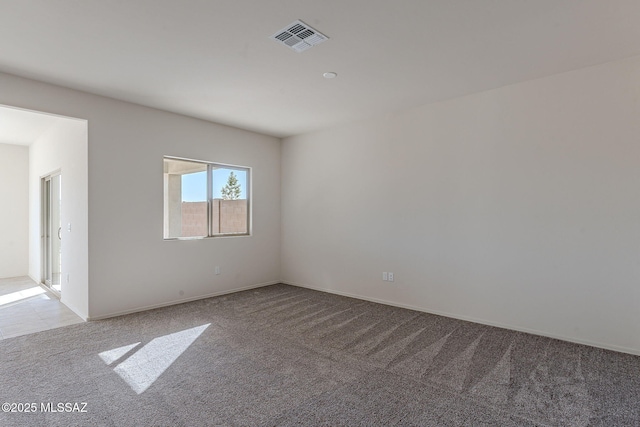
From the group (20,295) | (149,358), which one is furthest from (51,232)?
(149,358)

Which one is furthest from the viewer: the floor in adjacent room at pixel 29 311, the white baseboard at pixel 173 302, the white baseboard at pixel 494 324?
the white baseboard at pixel 173 302

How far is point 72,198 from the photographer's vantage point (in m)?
4.34

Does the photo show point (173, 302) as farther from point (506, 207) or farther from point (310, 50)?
point (506, 207)

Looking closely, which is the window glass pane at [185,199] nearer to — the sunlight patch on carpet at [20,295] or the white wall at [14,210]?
the sunlight patch on carpet at [20,295]

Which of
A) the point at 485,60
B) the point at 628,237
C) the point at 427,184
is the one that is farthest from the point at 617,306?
the point at 485,60

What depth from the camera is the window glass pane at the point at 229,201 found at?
539cm

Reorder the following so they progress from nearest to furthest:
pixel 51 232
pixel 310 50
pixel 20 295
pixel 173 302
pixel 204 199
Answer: pixel 310 50 → pixel 173 302 → pixel 20 295 → pixel 204 199 → pixel 51 232

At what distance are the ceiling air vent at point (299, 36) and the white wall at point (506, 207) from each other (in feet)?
7.16

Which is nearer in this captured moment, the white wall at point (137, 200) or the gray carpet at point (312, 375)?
the gray carpet at point (312, 375)

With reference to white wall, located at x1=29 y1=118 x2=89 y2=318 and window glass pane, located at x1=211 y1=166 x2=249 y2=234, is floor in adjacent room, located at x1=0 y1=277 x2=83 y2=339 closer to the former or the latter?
white wall, located at x1=29 y1=118 x2=89 y2=318

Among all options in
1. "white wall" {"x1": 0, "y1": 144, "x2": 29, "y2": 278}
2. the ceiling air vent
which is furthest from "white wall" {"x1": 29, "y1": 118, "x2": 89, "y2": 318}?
the ceiling air vent

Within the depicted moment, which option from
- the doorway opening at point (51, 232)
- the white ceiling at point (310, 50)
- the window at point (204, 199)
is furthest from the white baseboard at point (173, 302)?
the white ceiling at point (310, 50)

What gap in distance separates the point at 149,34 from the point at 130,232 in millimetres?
2582

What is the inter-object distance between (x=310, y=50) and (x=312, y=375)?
2.76 meters
